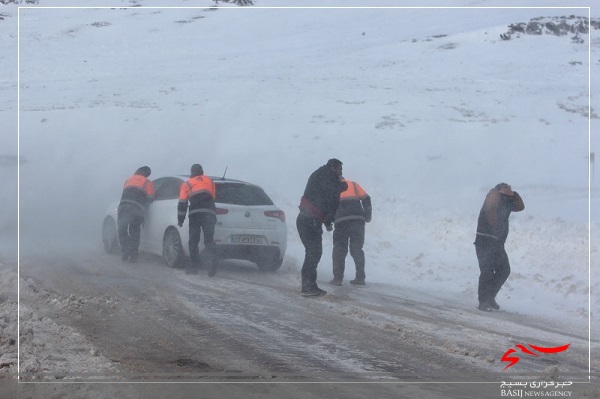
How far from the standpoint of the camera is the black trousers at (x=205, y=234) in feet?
27.2


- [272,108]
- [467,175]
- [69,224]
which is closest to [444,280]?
[467,175]

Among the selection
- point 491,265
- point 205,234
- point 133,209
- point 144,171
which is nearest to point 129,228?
point 133,209

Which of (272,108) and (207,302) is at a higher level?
(272,108)

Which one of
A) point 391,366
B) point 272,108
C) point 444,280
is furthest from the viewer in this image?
point 444,280

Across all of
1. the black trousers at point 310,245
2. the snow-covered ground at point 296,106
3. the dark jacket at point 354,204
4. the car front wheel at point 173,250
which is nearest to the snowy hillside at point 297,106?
the snow-covered ground at point 296,106

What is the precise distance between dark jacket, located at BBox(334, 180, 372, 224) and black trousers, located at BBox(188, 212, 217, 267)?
138cm

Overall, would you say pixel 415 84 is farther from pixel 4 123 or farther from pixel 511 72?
pixel 4 123

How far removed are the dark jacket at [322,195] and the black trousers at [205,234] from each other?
1.20 metres

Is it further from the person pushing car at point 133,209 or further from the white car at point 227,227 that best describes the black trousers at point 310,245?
the person pushing car at point 133,209

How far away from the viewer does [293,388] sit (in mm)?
4430

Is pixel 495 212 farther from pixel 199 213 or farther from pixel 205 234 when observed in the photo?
pixel 205 234

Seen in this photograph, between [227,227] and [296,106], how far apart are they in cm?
291

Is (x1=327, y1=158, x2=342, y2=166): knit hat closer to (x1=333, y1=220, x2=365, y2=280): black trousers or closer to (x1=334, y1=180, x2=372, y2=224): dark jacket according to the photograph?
(x1=334, y1=180, x2=372, y2=224): dark jacket

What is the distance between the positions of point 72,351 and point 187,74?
2722 mm
